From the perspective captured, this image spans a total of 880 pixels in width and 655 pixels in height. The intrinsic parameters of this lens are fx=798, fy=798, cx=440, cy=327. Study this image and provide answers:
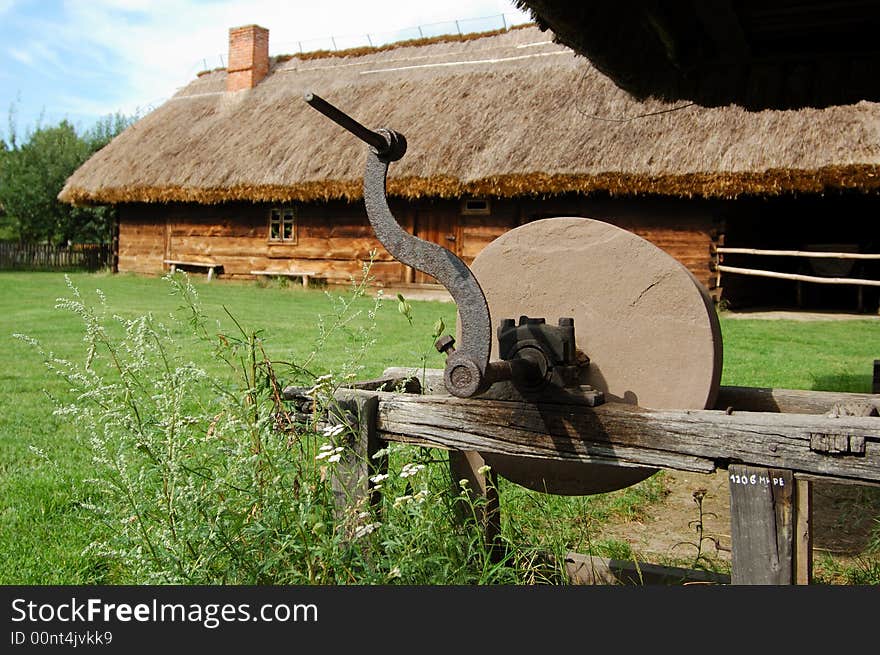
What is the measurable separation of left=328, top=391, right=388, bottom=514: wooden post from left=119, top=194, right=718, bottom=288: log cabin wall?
11537mm

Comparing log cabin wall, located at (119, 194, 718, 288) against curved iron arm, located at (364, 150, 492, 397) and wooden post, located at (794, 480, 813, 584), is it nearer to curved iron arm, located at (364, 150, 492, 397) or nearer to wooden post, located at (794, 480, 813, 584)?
curved iron arm, located at (364, 150, 492, 397)

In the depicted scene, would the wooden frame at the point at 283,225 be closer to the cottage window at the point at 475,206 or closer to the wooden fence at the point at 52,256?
the cottage window at the point at 475,206

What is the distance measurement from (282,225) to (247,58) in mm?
5629

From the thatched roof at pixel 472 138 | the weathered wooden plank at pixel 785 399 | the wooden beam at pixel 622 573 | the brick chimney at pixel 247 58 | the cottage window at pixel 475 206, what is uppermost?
the brick chimney at pixel 247 58

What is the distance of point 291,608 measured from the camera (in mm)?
1833

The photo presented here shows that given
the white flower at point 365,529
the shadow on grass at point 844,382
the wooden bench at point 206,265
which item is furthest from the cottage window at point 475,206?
the white flower at point 365,529

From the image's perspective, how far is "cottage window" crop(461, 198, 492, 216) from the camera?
15227 millimetres

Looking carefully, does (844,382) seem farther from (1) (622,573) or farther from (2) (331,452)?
(2) (331,452)

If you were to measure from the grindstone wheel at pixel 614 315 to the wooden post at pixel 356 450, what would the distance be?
502 mm

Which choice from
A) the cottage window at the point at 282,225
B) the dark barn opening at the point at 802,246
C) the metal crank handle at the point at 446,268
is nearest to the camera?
the metal crank handle at the point at 446,268

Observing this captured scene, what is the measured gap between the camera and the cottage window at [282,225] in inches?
699

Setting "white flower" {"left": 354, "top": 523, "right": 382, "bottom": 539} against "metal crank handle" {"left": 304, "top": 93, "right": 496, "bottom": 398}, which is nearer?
"metal crank handle" {"left": 304, "top": 93, "right": 496, "bottom": 398}

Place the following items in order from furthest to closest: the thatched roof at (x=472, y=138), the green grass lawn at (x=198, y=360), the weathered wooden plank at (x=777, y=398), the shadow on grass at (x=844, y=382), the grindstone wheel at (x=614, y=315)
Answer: the thatched roof at (x=472, y=138) < the shadow on grass at (x=844, y=382) < the green grass lawn at (x=198, y=360) < the weathered wooden plank at (x=777, y=398) < the grindstone wheel at (x=614, y=315)

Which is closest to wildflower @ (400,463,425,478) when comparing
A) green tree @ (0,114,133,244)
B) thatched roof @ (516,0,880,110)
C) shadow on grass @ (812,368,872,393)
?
thatched roof @ (516,0,880,110)
